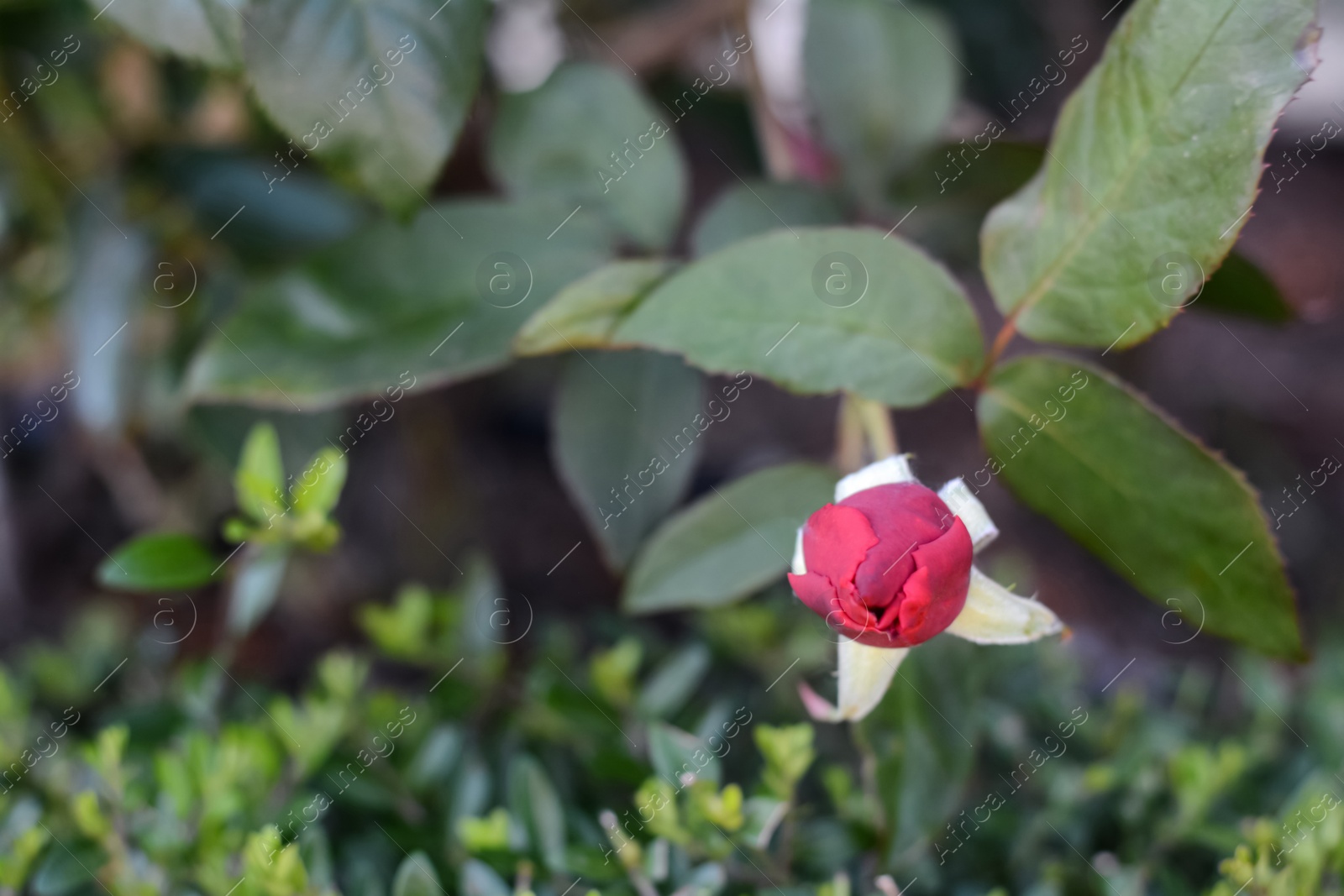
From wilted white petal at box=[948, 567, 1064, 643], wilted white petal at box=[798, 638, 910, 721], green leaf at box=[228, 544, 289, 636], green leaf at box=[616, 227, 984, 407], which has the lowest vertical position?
wilted white petal at box=[948, 567, 1064, 643]

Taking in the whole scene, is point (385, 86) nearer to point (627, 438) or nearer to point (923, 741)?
point (627, 438)

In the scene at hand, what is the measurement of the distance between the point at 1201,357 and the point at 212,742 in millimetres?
1359

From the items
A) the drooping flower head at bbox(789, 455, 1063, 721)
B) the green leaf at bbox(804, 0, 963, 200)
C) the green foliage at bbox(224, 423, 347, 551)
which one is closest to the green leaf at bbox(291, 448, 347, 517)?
the green foliage at bbox(224, 423, 347, 551)

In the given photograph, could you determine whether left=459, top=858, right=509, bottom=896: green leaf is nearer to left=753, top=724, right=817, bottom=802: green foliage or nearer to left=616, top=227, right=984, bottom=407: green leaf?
left=753, top=724, right=817, bottom=802: green foliage

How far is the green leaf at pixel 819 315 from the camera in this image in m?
0.41

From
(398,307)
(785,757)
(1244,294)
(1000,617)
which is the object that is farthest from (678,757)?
(1244,294)

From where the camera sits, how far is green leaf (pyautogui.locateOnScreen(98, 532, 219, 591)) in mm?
454

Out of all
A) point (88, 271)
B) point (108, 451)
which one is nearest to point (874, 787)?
point (88, 271)

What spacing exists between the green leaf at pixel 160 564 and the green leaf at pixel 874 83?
0.45 m

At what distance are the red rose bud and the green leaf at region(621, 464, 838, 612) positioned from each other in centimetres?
13

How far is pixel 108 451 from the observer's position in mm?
938

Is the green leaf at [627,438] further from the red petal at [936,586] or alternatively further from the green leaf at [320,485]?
the red petal at [936,586]

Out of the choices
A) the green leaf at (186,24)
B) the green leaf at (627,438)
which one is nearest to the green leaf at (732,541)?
the green leaf at (627,438)

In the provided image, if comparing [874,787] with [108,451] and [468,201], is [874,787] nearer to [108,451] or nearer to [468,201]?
[468,201]
